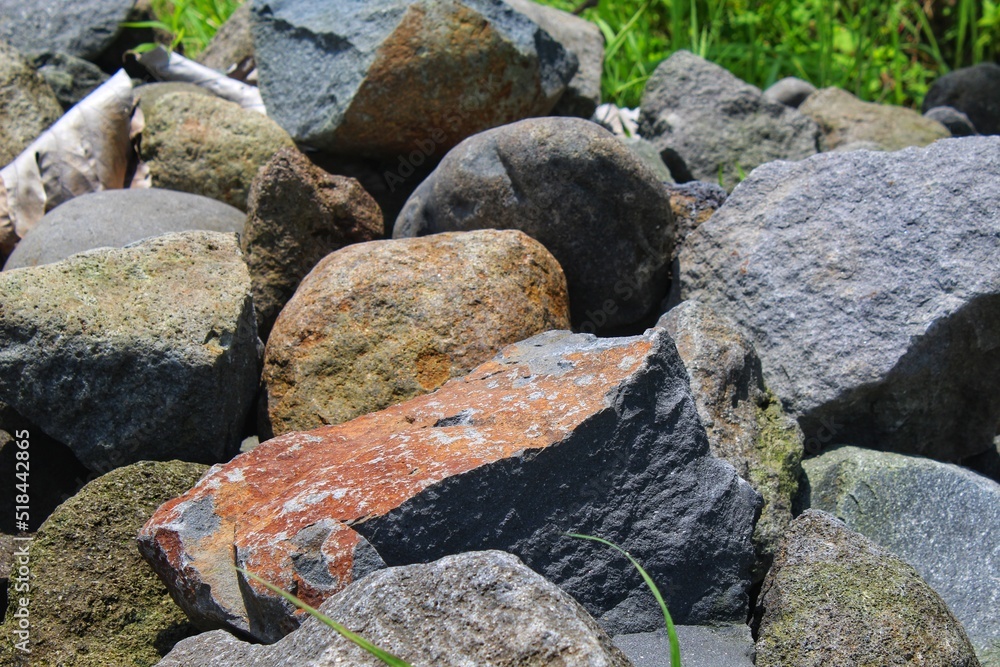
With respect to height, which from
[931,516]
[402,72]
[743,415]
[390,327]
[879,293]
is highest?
[402,72]

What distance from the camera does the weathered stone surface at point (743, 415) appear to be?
2371 mm

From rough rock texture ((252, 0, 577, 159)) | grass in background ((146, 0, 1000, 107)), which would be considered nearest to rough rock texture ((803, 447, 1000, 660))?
rough rock texture ((252, 0, 577, 159))

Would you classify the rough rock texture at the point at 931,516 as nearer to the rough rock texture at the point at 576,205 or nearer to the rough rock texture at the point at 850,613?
the rough rock texture at the point at 850,613

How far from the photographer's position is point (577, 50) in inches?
185

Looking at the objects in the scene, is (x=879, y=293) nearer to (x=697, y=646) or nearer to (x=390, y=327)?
(x=697, y=646)

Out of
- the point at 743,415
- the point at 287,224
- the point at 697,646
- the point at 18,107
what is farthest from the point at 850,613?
the point at 18,107

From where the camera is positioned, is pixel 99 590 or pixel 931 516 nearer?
pixel 99 590

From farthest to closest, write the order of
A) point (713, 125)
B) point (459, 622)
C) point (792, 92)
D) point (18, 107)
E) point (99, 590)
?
point (792, 92), point (713, 125), point (18, 107), point (99, 590), point (459, 622)

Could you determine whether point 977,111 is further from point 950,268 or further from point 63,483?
point 63,483

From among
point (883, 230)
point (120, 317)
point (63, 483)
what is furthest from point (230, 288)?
point (883, 230)

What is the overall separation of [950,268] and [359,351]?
1.67 metres

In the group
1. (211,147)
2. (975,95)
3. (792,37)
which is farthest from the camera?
(792,37)

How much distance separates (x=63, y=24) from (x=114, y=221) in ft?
6.53

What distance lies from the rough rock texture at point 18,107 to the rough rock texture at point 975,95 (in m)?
4.93
